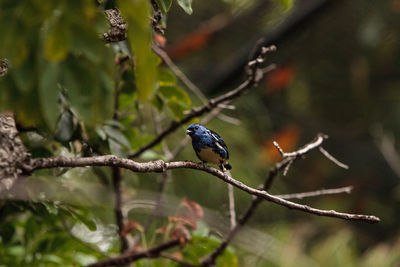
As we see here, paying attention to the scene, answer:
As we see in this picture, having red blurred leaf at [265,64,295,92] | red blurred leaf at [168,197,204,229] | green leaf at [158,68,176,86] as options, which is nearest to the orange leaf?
green leaf at [158,68,176,86]

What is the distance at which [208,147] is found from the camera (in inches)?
81.9

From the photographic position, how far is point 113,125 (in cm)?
211

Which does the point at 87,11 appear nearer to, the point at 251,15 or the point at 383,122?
the point at 251,15

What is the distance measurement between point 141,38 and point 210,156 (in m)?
1.21

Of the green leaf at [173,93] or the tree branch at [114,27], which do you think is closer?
the tree branch at [114,27]

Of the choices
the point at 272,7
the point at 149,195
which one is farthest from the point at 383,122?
the point at 149,195

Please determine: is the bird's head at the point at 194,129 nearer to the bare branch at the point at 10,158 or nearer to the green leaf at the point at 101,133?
the green leaf at the point at 101,133

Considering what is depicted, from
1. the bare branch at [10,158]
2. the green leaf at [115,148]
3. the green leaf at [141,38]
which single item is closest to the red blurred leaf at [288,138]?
the green leaf at [115,148]

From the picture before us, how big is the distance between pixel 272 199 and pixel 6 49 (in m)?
0.83

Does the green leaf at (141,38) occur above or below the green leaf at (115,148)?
above

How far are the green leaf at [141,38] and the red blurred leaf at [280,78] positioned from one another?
17.8ft

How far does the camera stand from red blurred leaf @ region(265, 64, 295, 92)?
6273mm

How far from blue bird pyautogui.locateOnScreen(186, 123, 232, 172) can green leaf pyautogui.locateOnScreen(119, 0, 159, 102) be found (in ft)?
3.80

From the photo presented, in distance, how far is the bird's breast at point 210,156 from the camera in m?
2.05
